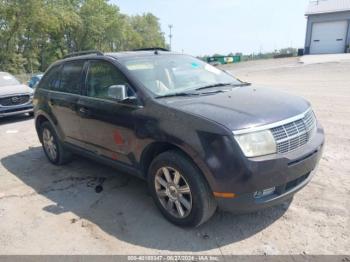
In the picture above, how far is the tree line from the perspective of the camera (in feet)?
92.9

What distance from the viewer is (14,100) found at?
929 cm

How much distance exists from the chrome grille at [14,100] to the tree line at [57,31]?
21.8 m

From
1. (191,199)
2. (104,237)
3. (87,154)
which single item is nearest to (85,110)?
(87,154)

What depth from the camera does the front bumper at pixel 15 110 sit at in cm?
905

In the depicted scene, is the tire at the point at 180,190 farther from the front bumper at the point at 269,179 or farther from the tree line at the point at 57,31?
the tree line at the point at 57,31

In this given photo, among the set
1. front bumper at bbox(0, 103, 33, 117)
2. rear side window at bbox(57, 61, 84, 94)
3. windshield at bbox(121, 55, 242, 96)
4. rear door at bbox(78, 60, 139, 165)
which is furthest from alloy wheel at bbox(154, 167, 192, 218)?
front bumper at bbox(0, 103, 33, 117)

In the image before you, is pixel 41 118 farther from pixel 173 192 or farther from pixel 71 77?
pixel 173 192

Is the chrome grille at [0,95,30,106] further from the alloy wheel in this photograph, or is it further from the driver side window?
the alloy wheel

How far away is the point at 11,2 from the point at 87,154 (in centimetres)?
2845

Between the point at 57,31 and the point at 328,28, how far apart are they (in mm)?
31537

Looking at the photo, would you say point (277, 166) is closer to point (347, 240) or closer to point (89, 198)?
point (347, 240)

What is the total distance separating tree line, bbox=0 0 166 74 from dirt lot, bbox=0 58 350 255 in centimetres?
2787

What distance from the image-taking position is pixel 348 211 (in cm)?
329

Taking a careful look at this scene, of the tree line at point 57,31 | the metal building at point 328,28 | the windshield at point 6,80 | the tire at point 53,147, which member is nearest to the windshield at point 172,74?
the tire at point 53,147
